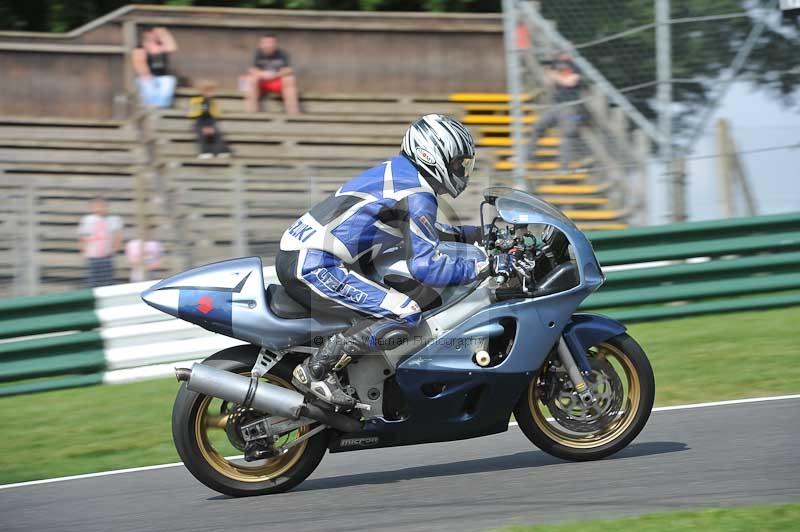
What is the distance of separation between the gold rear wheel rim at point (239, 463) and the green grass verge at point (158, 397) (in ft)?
4.10

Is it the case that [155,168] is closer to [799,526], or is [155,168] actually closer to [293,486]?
[293,486]

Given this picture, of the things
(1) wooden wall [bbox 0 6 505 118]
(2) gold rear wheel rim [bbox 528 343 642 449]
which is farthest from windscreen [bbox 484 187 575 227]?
(1) wooden wall [bbox 0 6 505 118]

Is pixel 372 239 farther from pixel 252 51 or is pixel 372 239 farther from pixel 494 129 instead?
pixel 252 51

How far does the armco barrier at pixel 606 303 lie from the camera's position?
31.8 ft

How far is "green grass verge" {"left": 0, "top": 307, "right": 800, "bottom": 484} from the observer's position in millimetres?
7547

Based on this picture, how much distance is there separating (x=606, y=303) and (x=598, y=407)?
14.4 feet

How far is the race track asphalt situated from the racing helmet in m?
1.57

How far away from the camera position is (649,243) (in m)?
10.7

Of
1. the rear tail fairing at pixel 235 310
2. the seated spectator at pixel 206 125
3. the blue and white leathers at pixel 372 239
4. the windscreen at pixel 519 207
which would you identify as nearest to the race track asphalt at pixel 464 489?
the rear tail fairing at pixel 235 310

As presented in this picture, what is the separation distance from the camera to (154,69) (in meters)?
15.6

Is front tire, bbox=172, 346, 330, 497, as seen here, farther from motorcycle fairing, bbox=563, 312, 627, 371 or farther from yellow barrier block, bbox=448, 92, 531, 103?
yellow barrier block, bbox=448, 92, 531, 103

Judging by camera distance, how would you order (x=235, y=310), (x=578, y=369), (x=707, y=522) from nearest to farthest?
(x=707, y=522) < (x=235, y=310) < (x=578, y=369)

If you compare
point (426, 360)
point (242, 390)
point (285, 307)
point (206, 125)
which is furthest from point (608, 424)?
point (206, 125)

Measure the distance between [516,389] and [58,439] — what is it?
3531 mm
